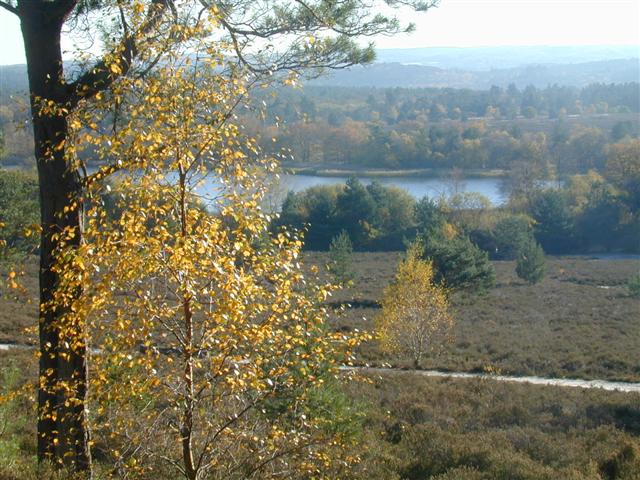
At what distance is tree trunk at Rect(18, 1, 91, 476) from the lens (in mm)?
4508

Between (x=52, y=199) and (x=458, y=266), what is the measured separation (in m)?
26.0

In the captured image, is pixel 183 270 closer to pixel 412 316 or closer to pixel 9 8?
pixel 9 8

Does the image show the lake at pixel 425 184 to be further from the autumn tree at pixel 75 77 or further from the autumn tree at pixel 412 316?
the autumn tree at pixel 75 77

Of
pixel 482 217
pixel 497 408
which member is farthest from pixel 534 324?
pixel 482 217

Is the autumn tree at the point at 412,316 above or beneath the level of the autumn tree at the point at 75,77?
beneath

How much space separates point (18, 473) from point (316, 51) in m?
4.37

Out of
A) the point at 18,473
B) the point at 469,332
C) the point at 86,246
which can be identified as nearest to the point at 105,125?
the point at 86,246

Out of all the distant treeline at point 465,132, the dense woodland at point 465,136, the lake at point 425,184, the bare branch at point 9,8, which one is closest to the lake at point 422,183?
the lake at point 425,184

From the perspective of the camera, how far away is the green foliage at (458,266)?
96.5 ft

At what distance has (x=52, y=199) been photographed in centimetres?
487

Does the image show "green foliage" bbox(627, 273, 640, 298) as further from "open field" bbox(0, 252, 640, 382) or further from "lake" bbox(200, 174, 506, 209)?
"lake" bbox(200, 174, 506, 209)

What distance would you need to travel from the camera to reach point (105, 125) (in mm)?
4355

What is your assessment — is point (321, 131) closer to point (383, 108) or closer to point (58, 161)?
point (383, 108)

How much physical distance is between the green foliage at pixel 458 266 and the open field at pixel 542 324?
1.25m
